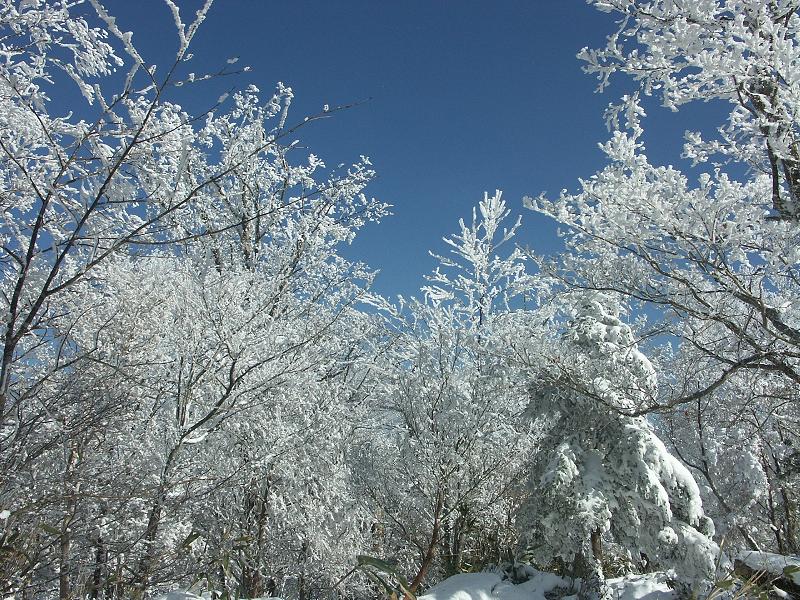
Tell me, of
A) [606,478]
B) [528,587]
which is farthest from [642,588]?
[528,587]

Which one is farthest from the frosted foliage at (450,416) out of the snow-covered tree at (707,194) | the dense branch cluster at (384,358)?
the snow-covered tree at (707,194)

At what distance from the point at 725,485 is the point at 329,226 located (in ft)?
52.2

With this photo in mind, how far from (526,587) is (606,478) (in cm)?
233

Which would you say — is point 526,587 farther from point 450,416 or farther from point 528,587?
point 450,416

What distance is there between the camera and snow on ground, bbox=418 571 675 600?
7702mm

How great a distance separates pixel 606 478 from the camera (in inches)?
356

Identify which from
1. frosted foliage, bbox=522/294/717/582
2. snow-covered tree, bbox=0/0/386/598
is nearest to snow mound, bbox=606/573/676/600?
frosted foliage, bbox=522/294/717/582

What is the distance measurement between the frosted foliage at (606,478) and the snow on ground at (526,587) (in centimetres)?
48

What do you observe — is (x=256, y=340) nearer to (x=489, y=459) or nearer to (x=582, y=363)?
(x=489, y=459)

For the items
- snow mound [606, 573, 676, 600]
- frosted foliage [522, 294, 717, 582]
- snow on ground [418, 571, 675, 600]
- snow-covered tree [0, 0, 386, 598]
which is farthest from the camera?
snow mound [606, 573, 676, 600]

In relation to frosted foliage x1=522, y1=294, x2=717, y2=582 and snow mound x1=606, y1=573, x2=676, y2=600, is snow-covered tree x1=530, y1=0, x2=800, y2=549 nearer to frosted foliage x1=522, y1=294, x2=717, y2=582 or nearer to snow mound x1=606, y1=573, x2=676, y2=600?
frosted foliage x1=522, y1=294, x2=717, y2=582

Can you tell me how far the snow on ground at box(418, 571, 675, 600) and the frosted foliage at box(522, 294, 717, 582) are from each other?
476 mm

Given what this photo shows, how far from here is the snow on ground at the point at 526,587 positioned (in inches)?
303

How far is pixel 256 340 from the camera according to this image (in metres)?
6.85
